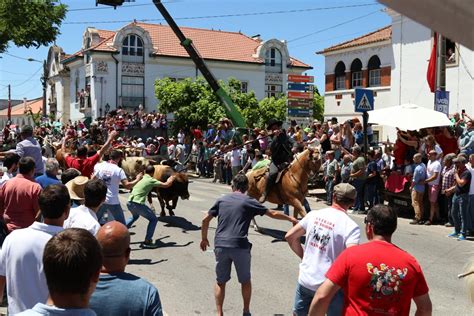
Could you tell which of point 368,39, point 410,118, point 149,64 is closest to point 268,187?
point 410,118

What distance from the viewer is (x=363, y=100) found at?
15.8 meters

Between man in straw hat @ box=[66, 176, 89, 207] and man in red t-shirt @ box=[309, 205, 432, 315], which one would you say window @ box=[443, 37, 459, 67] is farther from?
man in red t-shirt @ box=[309, 205, 432, 315]

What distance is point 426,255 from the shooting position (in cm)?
998

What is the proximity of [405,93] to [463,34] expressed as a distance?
2600 cm

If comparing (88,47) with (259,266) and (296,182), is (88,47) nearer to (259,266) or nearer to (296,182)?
(296,182)

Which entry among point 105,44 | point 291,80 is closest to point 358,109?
point 291,80

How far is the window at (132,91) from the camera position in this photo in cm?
4909

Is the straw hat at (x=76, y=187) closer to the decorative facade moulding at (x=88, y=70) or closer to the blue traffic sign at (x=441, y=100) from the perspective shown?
the blue traffic sign at (x=441, y=100)

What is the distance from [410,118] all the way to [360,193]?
2.53m

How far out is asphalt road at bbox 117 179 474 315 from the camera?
7.05 m

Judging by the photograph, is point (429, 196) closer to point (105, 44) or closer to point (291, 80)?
point (291, 80)

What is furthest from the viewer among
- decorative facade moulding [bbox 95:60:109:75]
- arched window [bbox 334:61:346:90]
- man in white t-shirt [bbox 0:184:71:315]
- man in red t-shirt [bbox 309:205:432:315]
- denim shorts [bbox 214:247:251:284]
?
decorative facade moulding [bbox 95:60:109:75]

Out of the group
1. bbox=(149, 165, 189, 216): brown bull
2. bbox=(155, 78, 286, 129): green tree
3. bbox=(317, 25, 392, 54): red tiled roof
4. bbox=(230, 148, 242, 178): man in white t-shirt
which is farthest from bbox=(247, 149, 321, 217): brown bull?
bbox=(155, 78, 286, 129): green tree

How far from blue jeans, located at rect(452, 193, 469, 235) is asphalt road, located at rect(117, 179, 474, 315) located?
0.38m
